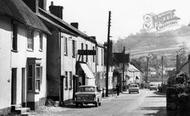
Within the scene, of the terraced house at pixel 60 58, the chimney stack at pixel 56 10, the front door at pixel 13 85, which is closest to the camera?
the front door at pixel 13 85

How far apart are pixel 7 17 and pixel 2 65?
2.83 metres

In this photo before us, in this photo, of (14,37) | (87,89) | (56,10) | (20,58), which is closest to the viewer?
(14,37)

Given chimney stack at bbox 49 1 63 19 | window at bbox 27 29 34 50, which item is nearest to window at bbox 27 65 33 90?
window at bbox 27 29 34 50

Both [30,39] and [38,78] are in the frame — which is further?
[38,78]

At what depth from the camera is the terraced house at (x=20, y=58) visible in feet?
90.7

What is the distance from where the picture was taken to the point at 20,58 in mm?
31250

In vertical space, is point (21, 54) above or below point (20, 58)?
above

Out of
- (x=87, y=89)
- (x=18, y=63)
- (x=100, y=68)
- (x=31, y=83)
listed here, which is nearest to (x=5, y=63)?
(x=18, y=63)

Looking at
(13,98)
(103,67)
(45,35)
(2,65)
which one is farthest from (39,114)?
(103,67)

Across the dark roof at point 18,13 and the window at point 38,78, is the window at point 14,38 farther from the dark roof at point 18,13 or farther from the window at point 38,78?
the window at point 38,78

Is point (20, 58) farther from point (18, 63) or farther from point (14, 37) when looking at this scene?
point (14, 37)

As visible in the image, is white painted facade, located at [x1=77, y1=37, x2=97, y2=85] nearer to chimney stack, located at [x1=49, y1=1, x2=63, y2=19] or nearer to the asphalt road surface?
chimney stack, located at [x1=49, y1=1, x2=63, y2=19]

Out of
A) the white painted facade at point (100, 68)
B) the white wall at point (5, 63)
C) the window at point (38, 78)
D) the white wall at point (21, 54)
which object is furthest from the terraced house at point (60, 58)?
the white painted facade at point (100, 68)

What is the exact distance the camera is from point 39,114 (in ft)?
100
